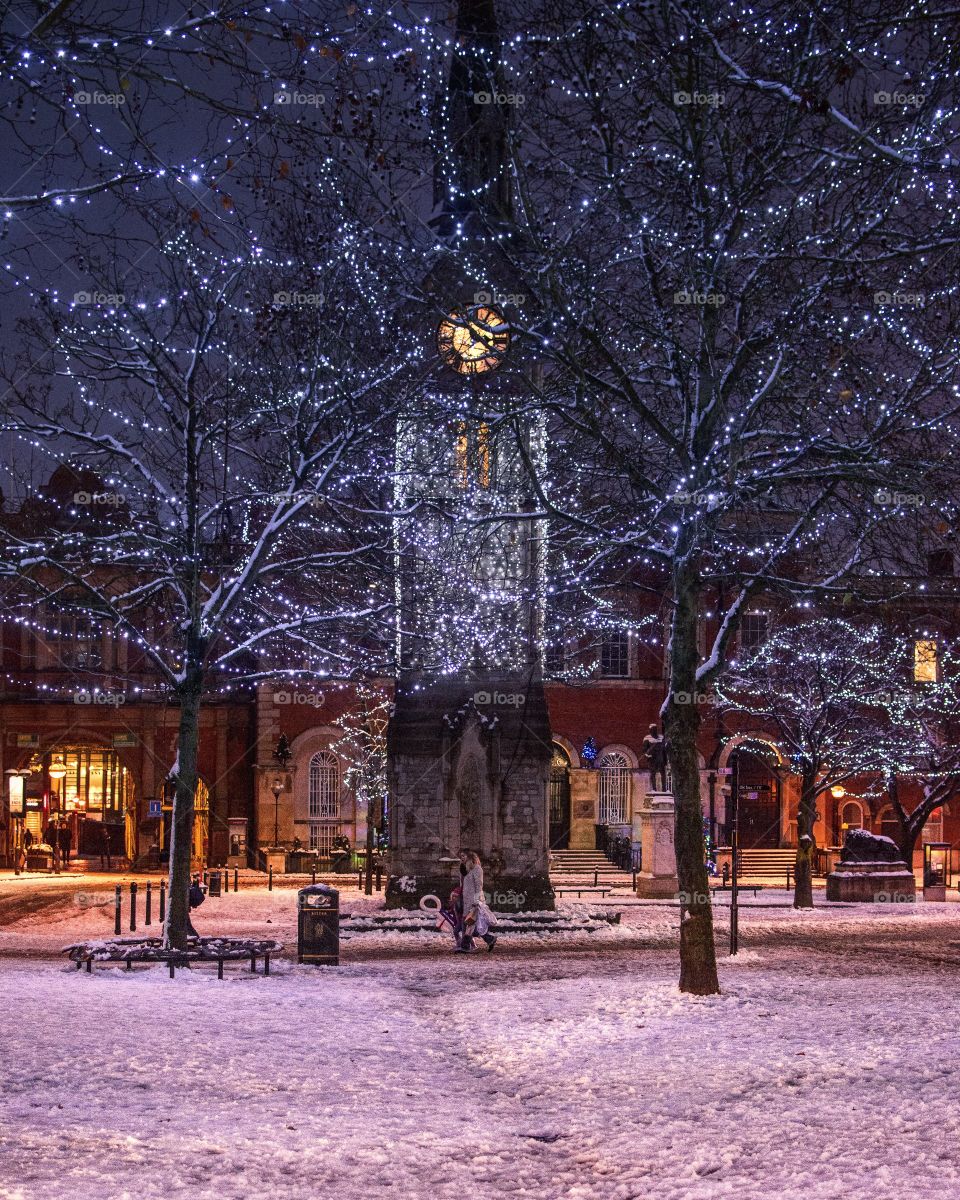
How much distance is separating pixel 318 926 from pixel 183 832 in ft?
8.17

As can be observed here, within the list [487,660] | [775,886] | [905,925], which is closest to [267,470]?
[487,660]

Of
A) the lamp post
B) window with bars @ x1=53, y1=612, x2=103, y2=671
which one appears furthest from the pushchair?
the lamp post

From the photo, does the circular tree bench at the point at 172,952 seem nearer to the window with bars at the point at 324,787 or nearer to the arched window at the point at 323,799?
the arched window at the point at 323,799

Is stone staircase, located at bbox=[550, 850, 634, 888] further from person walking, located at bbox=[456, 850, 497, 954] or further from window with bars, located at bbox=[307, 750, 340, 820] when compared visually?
person walking, located at bbox=[456, 850, 497, 954]

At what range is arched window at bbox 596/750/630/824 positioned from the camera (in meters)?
48.4

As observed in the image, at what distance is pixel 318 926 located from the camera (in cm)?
2003

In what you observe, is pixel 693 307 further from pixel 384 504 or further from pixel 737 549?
pixel 384 504

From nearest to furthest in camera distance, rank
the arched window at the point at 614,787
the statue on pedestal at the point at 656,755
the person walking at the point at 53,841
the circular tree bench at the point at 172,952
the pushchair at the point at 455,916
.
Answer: the circular tree bench at the point at 172,952, the pushchair at the point at 455,916, the statue on pedestal at the point at 656,755, the person walking at the point at 53,841, the arched window at the point at 614,787

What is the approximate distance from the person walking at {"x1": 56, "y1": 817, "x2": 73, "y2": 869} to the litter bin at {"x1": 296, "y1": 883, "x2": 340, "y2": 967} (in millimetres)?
25741

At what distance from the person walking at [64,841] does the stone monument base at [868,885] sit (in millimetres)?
23793

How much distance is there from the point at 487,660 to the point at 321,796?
66.3 ft

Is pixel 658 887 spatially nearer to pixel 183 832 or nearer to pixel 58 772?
pixel 183 832

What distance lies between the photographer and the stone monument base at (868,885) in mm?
34500

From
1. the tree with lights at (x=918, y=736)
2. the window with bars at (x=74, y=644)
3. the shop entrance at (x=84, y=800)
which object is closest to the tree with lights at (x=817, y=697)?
the tree with lights at (x=918, y=736)
